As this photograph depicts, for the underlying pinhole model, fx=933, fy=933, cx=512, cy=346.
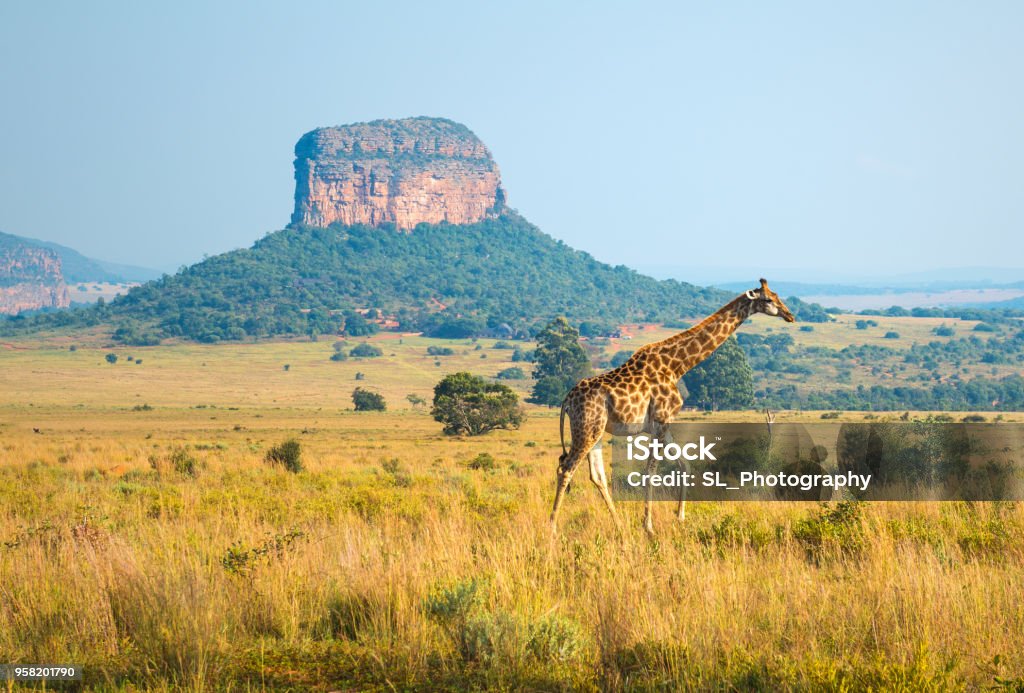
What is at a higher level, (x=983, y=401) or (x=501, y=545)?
(x=501, y=545)

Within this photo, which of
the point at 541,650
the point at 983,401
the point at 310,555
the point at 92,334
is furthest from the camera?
the point at 92,334

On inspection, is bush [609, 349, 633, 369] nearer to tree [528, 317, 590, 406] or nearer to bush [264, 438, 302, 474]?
tree [528, 317, 590, 406]

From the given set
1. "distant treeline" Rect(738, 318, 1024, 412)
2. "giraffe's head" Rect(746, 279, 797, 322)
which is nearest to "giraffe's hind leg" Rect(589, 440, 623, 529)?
"giraffe's head" Rect(746, 279, 797, 322)

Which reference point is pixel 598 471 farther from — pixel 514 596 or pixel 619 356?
pixel 619 356

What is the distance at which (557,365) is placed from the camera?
97125 mm

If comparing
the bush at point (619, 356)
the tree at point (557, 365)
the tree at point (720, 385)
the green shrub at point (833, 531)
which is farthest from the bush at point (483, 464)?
the bush at point (619, 356)

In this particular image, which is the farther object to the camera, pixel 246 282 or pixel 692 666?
pixel 246 282

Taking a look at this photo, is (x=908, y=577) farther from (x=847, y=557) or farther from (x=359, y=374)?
(x=359, y=374)

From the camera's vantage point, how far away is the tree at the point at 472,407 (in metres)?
52.3

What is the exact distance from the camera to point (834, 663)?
16.6 ft

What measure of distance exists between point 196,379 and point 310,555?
109 meters

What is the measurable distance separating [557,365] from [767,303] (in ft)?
291

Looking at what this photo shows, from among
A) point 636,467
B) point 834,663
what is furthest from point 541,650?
point 636,467

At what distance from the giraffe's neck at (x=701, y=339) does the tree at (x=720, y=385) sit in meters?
81.5
